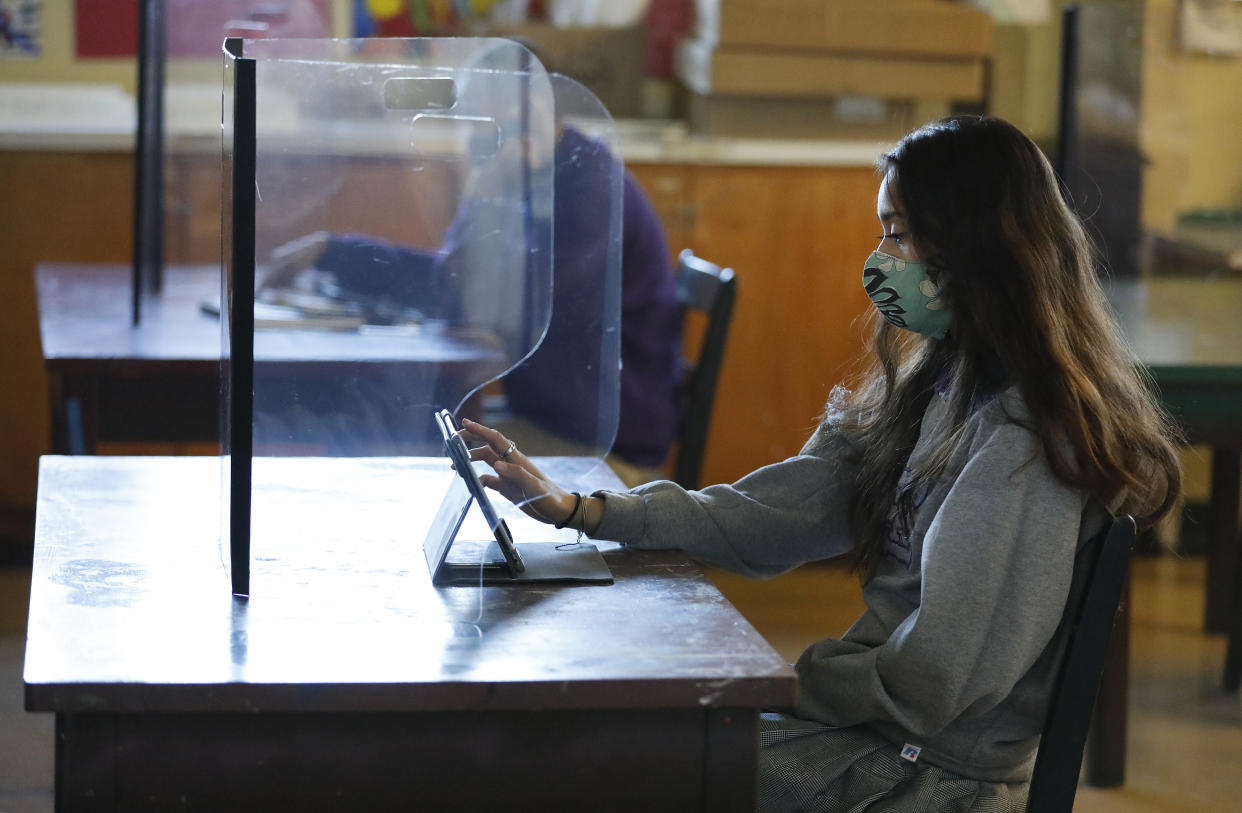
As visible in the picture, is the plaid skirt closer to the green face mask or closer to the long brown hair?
the long brown hair

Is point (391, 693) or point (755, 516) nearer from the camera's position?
point (391, 693)

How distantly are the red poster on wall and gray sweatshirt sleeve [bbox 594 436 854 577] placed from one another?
8.93ft

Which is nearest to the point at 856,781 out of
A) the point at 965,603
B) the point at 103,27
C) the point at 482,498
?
the point at 965,603

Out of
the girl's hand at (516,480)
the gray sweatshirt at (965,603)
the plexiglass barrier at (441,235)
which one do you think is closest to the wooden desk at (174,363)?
the plexiglass barrier at (441,235)

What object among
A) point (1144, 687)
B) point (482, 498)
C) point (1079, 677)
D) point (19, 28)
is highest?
point (19, 28)

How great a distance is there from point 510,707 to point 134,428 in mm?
1385

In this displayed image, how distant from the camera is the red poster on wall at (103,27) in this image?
12.2 feet

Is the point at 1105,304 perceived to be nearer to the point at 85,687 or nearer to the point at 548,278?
the point at 548,278

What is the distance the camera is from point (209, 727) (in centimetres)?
109

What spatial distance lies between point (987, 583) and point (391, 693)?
490 mm

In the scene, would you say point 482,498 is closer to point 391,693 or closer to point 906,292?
point 391,693

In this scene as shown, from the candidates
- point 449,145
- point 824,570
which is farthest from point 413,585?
point 824,570

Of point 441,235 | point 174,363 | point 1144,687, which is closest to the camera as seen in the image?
point 441,235

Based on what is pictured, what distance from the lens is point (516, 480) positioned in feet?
4.76
